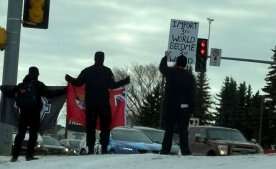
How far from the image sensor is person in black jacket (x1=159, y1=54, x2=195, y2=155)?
13664 mm

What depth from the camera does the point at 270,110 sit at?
82.8m

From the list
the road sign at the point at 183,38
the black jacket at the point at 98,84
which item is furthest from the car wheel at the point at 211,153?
the black jacket at the point at 98,84

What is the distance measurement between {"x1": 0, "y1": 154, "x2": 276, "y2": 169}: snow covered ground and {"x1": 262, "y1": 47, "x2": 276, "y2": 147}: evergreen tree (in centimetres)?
6839

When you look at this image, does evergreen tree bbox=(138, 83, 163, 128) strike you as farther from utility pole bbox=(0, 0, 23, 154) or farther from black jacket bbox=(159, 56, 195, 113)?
black jacket bbox=(159, 56, 195, 113)

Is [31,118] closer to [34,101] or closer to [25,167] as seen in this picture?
[34,101]

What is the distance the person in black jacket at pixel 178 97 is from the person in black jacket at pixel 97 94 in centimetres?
107

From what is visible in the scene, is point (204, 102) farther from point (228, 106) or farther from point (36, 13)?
point (36, 13)

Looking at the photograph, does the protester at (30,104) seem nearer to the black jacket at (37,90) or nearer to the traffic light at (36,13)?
the black jacket at (37,90)

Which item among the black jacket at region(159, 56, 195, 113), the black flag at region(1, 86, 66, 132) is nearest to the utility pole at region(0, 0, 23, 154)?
the black flag at region(1, 86, 66, 132)

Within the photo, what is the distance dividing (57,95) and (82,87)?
2.38ft

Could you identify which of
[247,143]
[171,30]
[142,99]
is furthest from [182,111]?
[142,99]

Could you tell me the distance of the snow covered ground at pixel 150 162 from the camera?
1092cm

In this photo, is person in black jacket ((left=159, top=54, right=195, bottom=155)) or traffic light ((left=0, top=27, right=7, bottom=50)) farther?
traffic light ((left=0, top=27, right=7, bottom=50))

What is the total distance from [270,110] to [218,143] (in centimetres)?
5965
